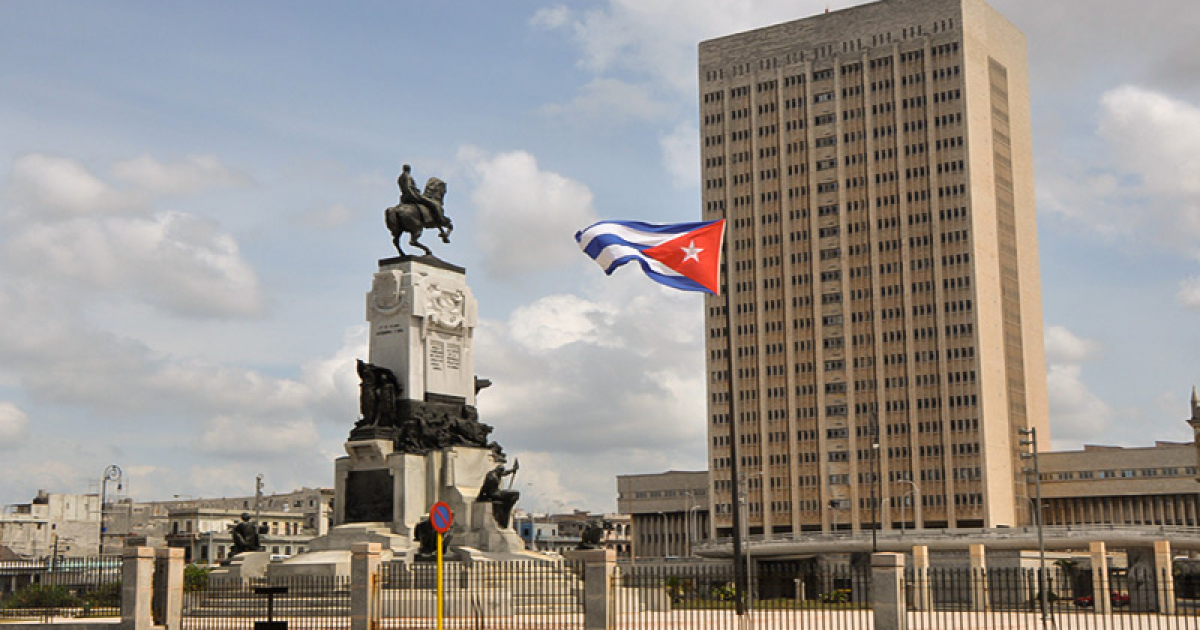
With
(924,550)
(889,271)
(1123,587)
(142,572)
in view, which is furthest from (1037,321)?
(142,572)

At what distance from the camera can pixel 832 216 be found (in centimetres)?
14675

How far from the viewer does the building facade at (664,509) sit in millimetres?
159500

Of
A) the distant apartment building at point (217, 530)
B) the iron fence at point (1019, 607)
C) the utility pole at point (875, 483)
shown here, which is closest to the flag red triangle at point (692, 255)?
the iron fence at point (1019, 607)

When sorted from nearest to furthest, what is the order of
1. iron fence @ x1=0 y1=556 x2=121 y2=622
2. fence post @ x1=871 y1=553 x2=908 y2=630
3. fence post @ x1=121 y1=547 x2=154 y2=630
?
fence post @ x1=871 y1=553 x2=908 y2=630, fence post @ x1=121 y1=547 x2=154 y2=630, iron fence @ x1=0 y1=556 x2=121 y2=622

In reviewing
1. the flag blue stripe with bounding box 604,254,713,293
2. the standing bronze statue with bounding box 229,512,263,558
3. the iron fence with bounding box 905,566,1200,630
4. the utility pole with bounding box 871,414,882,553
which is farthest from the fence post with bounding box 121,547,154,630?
the utility pole with bounding box 871,414,882,553

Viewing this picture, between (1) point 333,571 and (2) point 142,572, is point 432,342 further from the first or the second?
(2) point 142,572

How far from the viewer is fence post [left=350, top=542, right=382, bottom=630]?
3309 cm

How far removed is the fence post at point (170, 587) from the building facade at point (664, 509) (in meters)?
124

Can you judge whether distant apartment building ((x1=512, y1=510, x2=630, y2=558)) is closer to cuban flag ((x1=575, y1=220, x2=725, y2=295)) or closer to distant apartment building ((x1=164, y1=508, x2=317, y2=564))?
distant apartment building ((x1=164, y1=508, x2=317, y2=564))

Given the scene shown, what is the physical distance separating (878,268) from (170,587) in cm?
11691

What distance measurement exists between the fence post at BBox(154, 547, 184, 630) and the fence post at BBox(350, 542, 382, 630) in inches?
176

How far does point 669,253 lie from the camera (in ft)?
114

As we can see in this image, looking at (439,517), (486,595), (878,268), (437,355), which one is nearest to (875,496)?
(878,268)

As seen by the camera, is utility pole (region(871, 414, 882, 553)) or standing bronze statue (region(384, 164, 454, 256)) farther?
utility pole (region(871, 414, 882, 553))
